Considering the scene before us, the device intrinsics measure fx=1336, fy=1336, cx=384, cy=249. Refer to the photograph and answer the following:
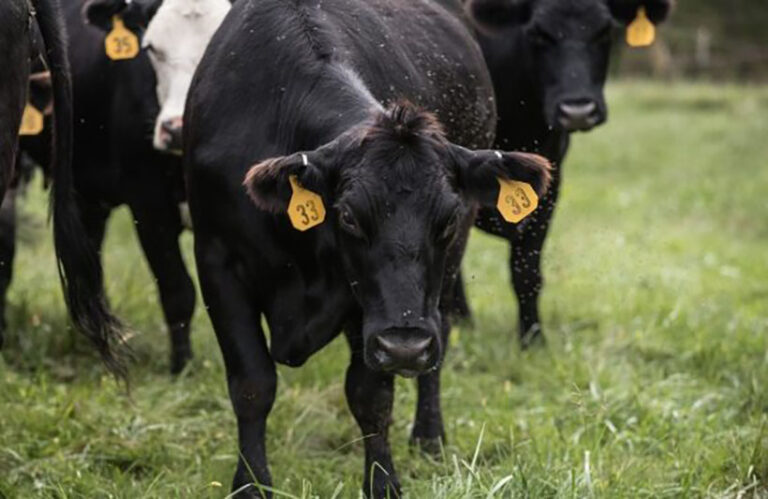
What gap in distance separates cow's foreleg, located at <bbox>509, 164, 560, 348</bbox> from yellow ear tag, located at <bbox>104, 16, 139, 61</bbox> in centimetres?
211

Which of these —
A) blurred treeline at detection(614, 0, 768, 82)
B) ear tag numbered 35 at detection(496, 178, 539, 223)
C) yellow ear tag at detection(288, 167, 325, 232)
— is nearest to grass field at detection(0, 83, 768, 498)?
ear tag numbered 35 at detection(496, 178, 539, 223)

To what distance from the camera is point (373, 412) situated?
14.9ft

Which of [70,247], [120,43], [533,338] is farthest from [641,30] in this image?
[70,247]

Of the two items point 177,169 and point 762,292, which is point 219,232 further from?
point 762,292

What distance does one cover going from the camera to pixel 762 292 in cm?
848

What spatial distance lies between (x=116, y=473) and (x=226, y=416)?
88cm

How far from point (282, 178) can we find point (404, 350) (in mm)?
619

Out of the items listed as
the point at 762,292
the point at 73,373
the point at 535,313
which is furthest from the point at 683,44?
the point at 73,373

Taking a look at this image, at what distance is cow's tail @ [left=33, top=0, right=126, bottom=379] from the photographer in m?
4.71

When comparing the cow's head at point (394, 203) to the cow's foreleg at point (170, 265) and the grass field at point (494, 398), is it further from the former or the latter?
the cow's foreleg at point (170, 265)

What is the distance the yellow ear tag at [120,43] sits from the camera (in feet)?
19.5

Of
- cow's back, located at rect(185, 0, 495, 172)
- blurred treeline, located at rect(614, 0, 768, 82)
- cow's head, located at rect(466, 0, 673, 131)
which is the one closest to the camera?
cow's back, located at rect(185, 0, 495, 172)

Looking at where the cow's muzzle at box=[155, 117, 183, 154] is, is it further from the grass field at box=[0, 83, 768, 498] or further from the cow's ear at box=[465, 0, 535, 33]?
the cow's ear at box=[465, 0, 535, 33]

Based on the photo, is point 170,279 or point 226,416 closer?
point 226,416
